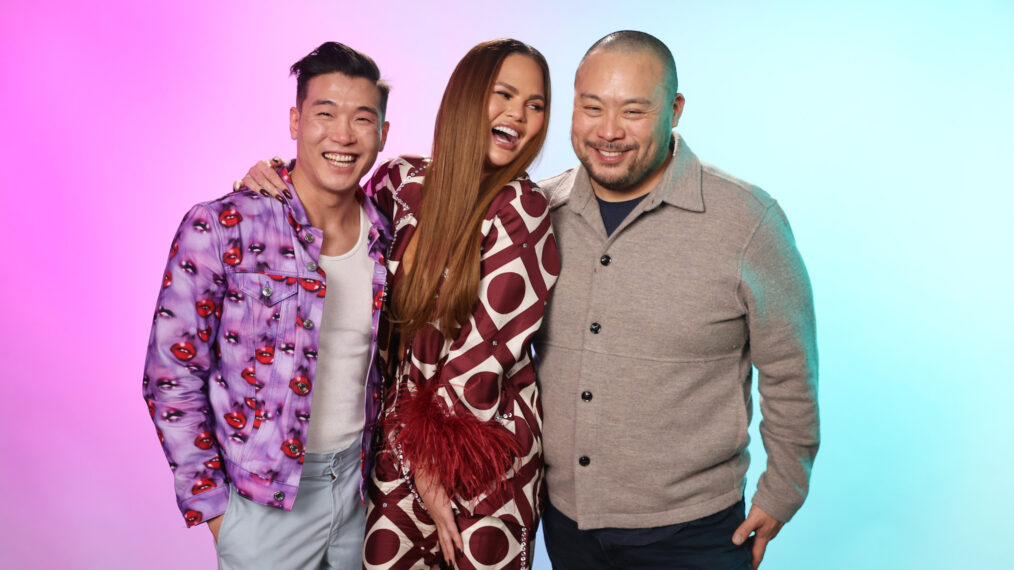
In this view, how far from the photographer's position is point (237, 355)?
2240 mm

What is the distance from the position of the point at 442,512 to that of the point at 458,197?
0.84 metres

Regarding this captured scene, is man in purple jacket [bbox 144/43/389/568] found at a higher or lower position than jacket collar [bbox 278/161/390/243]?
lower

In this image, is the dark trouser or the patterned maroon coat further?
the dark trouser

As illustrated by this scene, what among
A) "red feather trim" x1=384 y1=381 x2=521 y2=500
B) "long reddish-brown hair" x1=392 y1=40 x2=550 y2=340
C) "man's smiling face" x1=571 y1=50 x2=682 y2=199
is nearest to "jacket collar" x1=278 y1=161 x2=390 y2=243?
"long reddish-brown hair" x1=392 y1=40 x2=550 y2=340

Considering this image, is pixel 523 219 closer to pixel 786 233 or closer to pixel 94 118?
pixel 786 233

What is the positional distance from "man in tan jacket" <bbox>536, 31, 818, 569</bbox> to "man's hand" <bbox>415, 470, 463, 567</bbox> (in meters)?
0.35

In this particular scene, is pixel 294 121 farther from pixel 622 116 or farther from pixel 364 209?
pixel 622 116

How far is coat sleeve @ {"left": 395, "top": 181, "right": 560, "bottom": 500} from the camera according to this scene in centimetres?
225

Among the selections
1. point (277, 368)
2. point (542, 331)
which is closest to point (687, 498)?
point (542, 331)

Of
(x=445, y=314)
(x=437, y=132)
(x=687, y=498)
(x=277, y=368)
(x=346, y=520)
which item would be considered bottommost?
(x=346, y=520)

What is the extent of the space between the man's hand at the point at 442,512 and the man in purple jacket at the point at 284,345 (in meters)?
0.21

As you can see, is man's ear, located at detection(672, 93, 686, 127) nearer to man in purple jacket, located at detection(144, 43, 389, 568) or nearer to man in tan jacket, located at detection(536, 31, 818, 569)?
man in tan jacket, located at detection(536, 31, 818, 569)

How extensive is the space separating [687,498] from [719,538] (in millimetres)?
160

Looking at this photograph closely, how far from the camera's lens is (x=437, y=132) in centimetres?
245
